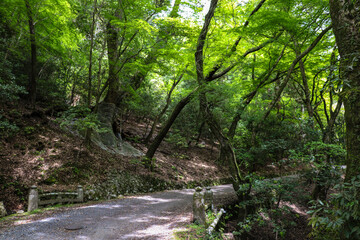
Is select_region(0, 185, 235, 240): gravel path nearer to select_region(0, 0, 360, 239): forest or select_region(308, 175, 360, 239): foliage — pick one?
select_region(0, 0, 360, 239): forest

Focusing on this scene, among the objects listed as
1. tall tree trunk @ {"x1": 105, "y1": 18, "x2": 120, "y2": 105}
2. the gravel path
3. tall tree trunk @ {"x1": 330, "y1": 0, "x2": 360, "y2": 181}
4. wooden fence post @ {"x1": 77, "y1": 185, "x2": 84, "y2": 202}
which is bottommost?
the gravel path

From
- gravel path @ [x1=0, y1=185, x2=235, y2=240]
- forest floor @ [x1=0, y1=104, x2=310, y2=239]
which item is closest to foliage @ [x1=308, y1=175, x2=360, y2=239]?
gravel path @ [x1=0, y1=185, x2=235, y2=240]

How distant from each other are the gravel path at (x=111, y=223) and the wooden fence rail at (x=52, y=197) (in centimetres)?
63

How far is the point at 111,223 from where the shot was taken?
4988mm

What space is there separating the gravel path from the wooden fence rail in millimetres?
631

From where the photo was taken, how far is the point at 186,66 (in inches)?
442

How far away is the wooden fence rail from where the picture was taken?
5.62 m

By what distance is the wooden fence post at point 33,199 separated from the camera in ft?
18.2

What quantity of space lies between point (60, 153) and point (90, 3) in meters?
7.01

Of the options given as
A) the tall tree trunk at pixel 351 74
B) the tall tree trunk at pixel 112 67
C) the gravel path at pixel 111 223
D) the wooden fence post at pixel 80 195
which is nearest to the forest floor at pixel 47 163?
the wooden fence post at pixel 80 195

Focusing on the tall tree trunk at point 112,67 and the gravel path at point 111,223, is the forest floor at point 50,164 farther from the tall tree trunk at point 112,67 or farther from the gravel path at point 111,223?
the tall tree trunk at point 112,67

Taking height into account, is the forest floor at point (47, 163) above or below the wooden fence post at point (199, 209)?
above

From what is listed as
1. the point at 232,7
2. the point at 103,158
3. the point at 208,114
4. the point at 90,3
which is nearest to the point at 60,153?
the point at 103,158

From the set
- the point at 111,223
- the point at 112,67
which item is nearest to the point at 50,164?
the point at 111,223
